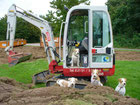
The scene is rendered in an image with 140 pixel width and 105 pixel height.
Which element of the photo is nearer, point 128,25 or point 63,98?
point 63,98

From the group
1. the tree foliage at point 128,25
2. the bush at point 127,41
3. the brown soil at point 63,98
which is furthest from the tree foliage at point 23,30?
the brown soil at point 63,98

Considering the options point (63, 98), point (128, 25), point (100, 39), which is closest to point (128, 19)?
point (128, 25)

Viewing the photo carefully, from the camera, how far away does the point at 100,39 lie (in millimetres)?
5516

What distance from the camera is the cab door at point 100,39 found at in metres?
5.46

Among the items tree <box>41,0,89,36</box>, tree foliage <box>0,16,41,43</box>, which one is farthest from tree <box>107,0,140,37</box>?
tree foliage <box>0,16,41,43</box>

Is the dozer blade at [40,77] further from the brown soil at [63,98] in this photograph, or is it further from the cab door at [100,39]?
the brown soil at [63,98]

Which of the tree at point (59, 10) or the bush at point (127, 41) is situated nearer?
the tree at point (59, 10)

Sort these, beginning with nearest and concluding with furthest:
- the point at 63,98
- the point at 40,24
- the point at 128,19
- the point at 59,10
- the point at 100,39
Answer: the point at 63,98
the point at 100,39
the point at 40,24
the point at 59,10
the point at 128,19

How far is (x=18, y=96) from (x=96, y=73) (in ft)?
7.77

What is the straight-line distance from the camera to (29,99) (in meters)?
3.59

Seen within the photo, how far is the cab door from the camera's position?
5.46 metres

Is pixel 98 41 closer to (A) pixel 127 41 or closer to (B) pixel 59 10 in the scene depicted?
(B) pixel 59 10

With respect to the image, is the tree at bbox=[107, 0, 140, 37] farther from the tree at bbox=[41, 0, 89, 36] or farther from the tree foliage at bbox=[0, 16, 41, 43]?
the tree foliage at bbox=[0, 16, 41, 43]

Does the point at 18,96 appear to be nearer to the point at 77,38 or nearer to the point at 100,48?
the point at 100,48
